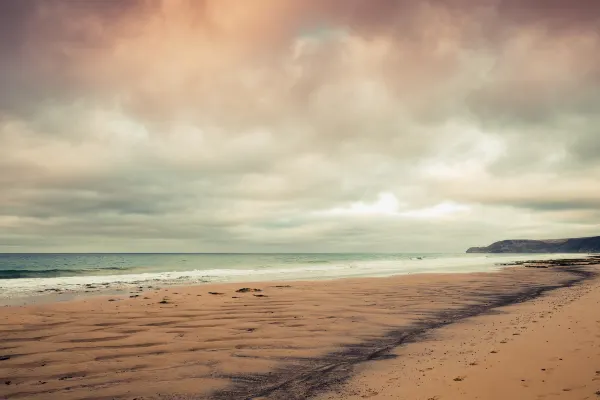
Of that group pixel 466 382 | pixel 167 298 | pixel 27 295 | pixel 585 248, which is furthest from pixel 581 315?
pixel 585 248

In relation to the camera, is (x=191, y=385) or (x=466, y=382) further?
(x=191, y=385)

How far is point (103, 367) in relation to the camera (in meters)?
8.38

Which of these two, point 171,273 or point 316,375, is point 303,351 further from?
point 171,273

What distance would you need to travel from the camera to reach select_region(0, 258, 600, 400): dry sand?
691 cm

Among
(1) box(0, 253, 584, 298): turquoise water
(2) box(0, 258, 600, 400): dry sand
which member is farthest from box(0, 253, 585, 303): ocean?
(2) box(0, 258, 600, 400): dry sand

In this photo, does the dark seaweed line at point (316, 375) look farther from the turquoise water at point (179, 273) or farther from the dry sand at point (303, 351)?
the turquoise water at point (179, 273)

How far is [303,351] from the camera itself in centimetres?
950

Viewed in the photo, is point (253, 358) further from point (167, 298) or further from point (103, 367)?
point (167, 298)

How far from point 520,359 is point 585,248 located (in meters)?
233

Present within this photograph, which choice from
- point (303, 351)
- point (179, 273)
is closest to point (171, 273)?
point (179, 273)

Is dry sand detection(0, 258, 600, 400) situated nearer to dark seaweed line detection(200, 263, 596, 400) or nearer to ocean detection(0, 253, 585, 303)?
dark seaweed line detection(200, 263, 596, 400)

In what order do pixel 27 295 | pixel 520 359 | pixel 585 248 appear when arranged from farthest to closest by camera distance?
pixel 585 248 → pixel 27 295 → pixel 520 359

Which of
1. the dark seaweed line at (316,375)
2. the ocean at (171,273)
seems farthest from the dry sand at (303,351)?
the ocean at (171,273)

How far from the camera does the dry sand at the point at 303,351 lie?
691 centimetres
